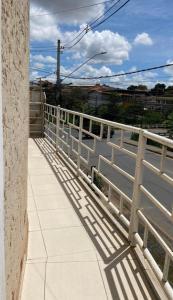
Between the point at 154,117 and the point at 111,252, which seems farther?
the point at 154,117

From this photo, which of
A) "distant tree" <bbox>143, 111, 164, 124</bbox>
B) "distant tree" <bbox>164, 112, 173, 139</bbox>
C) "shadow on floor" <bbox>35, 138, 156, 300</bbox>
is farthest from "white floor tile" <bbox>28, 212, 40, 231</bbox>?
→ "distant tree" <bbox>143, 111, 164, 124</bbox>

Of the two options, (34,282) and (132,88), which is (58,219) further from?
(132,88)

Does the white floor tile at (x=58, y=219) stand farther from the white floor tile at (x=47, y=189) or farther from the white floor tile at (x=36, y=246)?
the white floor tile at (x=47, y=189)

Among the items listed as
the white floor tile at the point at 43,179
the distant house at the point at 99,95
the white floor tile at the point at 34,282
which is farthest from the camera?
the distant house at the point at 99,95

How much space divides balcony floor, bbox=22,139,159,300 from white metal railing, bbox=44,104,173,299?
17 cm

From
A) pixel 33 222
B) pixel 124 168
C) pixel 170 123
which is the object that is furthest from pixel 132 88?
pixel 33 222

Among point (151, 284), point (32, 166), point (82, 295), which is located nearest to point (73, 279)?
point (82, 295)

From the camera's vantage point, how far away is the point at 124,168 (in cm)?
388

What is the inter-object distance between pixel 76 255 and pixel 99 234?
41cm

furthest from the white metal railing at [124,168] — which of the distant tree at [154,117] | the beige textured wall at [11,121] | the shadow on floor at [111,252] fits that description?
the distant tree at [154,117]

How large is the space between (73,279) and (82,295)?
0.18 m

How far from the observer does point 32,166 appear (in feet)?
17.2

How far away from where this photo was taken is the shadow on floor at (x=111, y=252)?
210 centimetres

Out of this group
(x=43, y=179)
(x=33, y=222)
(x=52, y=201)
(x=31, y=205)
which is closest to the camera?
(x=33, y=222)
